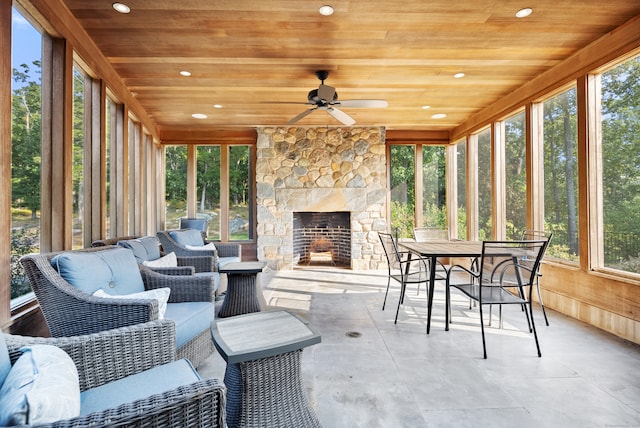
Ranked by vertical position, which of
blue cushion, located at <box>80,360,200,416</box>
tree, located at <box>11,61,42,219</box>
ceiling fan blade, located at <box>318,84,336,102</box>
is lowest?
blue cushion, located at <box>80,360,200,416</box>

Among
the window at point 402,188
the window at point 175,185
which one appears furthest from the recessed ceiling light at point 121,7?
the window at point 402,188

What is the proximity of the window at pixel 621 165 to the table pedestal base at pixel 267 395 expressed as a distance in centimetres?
309

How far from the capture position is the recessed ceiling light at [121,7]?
8.45 ft

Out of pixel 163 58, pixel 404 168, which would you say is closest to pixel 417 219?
pixel 404 168

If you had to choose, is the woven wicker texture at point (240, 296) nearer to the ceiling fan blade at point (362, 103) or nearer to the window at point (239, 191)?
the ceiling fan blade at point (362, 103)

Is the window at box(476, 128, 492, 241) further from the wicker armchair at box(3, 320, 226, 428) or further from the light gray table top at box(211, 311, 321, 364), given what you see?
the wicker armchair at box(3, 320, 226, 428)

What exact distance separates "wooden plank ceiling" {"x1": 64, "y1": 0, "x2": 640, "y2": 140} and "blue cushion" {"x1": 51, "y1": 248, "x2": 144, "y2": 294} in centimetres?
191

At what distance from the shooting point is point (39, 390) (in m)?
0.87

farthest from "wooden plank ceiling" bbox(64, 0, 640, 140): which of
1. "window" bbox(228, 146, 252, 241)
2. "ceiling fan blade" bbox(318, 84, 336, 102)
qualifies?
"window" bbox(228, 146, 252, 241)

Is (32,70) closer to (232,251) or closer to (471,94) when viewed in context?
(232,251)

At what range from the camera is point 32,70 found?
2.61 metres

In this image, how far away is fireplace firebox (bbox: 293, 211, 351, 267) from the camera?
653 centimetres

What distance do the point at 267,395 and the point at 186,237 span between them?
3.53 meters

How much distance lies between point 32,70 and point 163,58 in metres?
1.16
